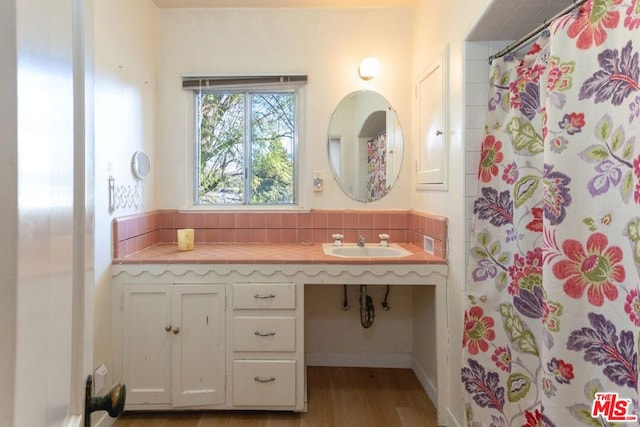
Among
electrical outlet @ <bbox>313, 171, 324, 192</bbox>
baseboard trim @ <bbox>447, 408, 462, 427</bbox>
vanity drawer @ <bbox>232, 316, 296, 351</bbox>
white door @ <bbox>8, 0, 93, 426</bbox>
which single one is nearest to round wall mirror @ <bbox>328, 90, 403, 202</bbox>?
electrical outlet @ <bbox>313, 171, 324, 192</bbox>

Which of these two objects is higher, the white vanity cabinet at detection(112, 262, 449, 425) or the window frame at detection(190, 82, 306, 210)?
the window frame at detection(190, 82, 306, 210)

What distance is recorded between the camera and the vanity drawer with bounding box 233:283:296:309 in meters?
1.92

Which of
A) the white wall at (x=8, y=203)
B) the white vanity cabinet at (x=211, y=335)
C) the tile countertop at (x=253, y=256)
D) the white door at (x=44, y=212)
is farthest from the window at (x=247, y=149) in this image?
the white wall at (x=8, y=203)

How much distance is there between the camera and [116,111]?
195cm

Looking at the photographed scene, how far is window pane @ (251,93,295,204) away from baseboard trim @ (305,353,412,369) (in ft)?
3.81

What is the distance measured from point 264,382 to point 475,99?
1.81m

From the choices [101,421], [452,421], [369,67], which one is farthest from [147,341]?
[369,67]

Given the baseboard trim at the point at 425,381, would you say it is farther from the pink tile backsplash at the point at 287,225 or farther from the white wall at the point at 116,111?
the white wall at the point at 116,111

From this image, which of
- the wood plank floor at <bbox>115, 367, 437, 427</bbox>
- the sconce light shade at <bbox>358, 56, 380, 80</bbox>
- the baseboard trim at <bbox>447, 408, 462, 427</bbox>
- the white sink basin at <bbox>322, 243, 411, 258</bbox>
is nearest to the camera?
the baseboard trim at <bbox>447, 408, 462, 427</bbox>

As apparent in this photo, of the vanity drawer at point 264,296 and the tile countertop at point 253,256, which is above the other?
the tile countertop at point 253,256

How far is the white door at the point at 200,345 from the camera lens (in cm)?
192

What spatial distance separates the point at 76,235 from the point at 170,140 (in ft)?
7.38

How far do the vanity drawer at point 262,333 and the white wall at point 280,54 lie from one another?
3.55ft

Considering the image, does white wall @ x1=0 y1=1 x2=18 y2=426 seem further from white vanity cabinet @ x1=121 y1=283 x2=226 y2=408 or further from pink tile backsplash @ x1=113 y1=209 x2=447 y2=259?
pink tile backsplash @ x1=113 y1=209 x2=447 y2=259
